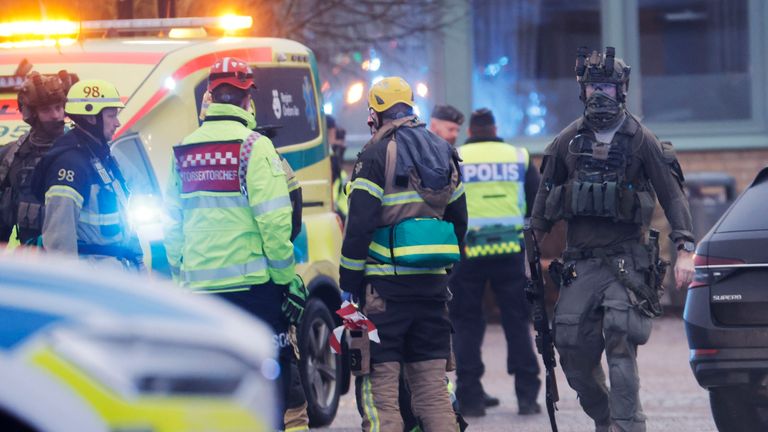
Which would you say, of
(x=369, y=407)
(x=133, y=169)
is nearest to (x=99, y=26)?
(x=133, y=169)

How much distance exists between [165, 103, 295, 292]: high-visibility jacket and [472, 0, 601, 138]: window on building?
428 inches

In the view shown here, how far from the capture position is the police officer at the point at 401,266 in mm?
6977

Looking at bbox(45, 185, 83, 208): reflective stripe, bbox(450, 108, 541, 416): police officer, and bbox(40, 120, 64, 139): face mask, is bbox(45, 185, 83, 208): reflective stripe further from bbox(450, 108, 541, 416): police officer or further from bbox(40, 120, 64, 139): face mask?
bbox(450, 108, 541, 416): police officer

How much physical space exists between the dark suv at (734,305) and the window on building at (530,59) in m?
10.2

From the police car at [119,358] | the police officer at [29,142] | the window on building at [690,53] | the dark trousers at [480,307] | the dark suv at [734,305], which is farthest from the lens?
the window on building at [690,53]

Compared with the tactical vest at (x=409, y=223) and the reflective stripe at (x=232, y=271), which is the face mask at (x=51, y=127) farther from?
the tactical vest at (x=409, y=223)

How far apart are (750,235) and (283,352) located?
7.23 ft

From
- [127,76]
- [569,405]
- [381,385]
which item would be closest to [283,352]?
[381,385]

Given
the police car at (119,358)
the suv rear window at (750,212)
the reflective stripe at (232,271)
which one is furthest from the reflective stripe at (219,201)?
the police car at (119,358)

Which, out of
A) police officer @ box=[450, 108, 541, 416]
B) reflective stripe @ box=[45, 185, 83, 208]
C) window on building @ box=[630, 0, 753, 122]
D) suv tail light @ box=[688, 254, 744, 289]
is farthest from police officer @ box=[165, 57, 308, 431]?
window on building @ box=[630, 0, 753, 122]

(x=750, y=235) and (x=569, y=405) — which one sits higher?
(x=750, y=235)

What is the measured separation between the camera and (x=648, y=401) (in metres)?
10.3

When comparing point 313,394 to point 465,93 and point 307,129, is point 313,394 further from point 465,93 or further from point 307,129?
point 465,93

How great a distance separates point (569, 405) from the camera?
403 inches
